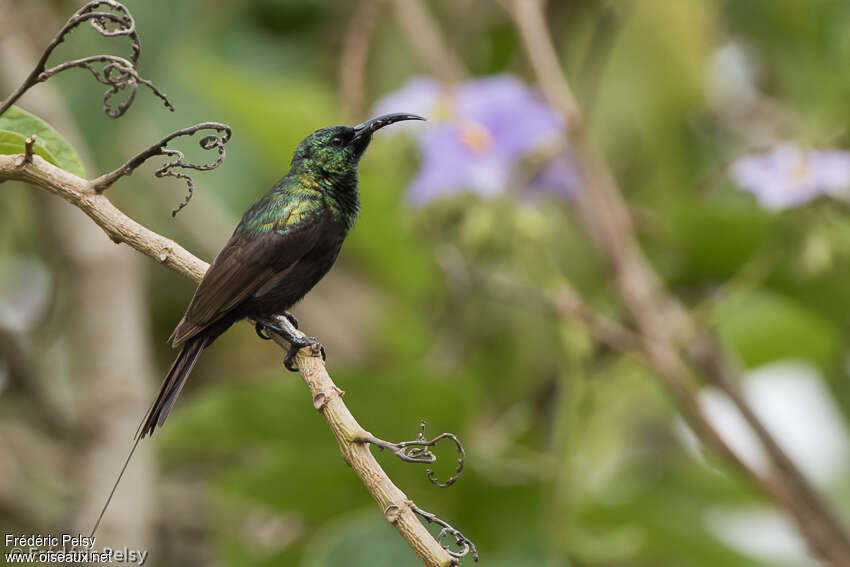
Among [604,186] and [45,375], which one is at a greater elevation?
[604,186]

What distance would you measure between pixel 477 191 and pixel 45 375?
59.3 inches

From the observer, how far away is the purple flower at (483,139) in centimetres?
231

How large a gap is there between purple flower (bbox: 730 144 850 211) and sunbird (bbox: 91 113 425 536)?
1119 mm

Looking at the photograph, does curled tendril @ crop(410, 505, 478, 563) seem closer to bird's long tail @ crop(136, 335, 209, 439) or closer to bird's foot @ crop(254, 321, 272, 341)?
bird's long tail @ crop(136, 335, 209, 439)

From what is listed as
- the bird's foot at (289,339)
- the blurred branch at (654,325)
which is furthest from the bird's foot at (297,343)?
the blurred branch at (654,325)

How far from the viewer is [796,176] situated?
2256 millimetres

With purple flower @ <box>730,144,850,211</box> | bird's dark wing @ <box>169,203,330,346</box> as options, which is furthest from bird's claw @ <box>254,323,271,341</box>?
Result: purple flower @ <box>730,144,850,211</box>

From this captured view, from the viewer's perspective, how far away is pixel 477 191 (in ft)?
7.52

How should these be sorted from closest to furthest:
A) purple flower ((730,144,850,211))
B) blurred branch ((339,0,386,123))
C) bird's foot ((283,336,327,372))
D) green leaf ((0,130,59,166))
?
green leaf ((0,130,59,166)), bird's foot ((283,336,327,372)), blurred branch ((339,0,386,123)), purple flower ((730,144,850,211))

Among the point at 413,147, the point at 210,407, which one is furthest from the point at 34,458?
the point at 413,147

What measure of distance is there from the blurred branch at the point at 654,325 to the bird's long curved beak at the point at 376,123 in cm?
104

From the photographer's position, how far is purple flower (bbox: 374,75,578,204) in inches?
90.9

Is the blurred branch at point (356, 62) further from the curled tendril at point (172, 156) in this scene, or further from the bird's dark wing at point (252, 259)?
the curled tendril at point (172, 156)

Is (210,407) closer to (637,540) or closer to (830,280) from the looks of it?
(637,540)
